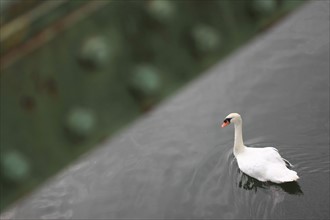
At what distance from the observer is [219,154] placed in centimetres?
758

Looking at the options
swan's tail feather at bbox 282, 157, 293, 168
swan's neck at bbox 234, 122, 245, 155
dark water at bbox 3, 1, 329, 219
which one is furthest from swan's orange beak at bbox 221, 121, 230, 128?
swan's tail feather at bbox 282, 157, 293, 168

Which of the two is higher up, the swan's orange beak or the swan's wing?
the swan's orange beak

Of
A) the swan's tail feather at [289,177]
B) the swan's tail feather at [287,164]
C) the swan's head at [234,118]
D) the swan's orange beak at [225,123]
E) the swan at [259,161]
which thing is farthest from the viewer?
the swan's orange beak at [225,123]

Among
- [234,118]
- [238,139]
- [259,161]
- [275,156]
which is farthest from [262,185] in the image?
[234,118]

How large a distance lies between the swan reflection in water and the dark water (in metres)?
0.01

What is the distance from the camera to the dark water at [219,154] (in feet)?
22.4

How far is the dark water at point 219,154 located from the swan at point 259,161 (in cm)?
13

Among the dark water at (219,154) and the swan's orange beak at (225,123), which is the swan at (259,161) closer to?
the swan's orange beak at (225,123)

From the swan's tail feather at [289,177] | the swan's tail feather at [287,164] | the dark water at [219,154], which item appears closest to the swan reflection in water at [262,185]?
the dark water at [219,154]

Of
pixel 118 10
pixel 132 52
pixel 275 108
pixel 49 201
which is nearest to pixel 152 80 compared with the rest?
pixel 132 52

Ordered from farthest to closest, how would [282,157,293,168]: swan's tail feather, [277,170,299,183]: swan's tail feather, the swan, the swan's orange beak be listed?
the swan's orange beak → [282,157,293,168]: swan's tail feather → the swan → [277,170,299,183]: swan's tail feather

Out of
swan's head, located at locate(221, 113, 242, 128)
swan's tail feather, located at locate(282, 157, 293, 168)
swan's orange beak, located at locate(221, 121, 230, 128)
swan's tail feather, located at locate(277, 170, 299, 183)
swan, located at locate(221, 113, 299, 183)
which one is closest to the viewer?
swan's tail feather, located at locate(277, 170, 299, 183)

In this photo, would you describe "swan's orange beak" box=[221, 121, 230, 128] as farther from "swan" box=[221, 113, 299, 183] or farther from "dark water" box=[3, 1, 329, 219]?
"dark water" box=[3, 1, 329, 219]

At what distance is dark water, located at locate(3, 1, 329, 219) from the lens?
22.4ft
